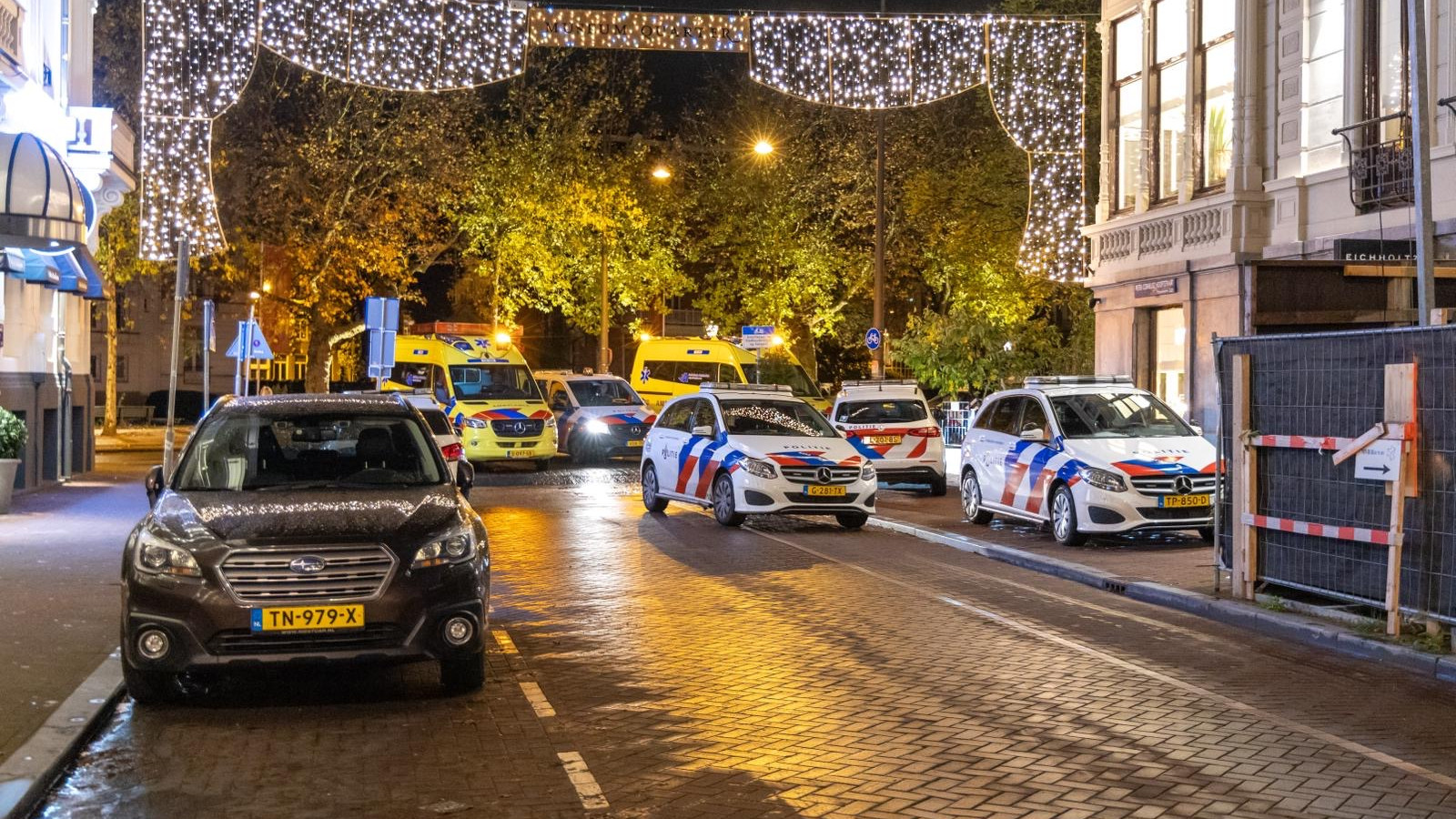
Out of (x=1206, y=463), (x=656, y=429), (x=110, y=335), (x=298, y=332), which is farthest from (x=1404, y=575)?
(x=298, y=332)

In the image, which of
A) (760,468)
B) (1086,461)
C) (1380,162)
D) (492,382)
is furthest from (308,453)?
(492,382)

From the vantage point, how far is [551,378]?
116 feet

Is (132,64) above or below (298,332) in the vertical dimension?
above

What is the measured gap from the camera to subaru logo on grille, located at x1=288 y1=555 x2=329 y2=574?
786 cm

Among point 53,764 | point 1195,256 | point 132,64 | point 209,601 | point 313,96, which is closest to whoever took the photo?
point 53,764

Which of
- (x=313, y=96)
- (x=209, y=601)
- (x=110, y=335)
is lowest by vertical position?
(x=209, y=601)

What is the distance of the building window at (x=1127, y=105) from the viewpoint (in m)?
26.8

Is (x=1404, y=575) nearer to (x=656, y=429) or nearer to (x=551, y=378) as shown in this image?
(x=656, y=429)

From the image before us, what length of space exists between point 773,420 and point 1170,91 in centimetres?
1092

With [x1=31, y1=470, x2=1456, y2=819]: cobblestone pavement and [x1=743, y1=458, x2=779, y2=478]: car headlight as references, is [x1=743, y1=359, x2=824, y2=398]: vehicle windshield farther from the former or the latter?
[x1=31, y1=470, x2=1456, y2=819]: cobblestone pavement

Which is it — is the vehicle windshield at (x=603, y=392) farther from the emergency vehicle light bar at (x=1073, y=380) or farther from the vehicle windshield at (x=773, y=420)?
the emergency vehicle light bar at (x=1073, y=380)

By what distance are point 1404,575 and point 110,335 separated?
42.0 meters

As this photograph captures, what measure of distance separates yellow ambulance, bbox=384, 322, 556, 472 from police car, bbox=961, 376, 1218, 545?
40.7ft

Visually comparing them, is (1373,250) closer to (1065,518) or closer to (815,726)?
(1065,518)
